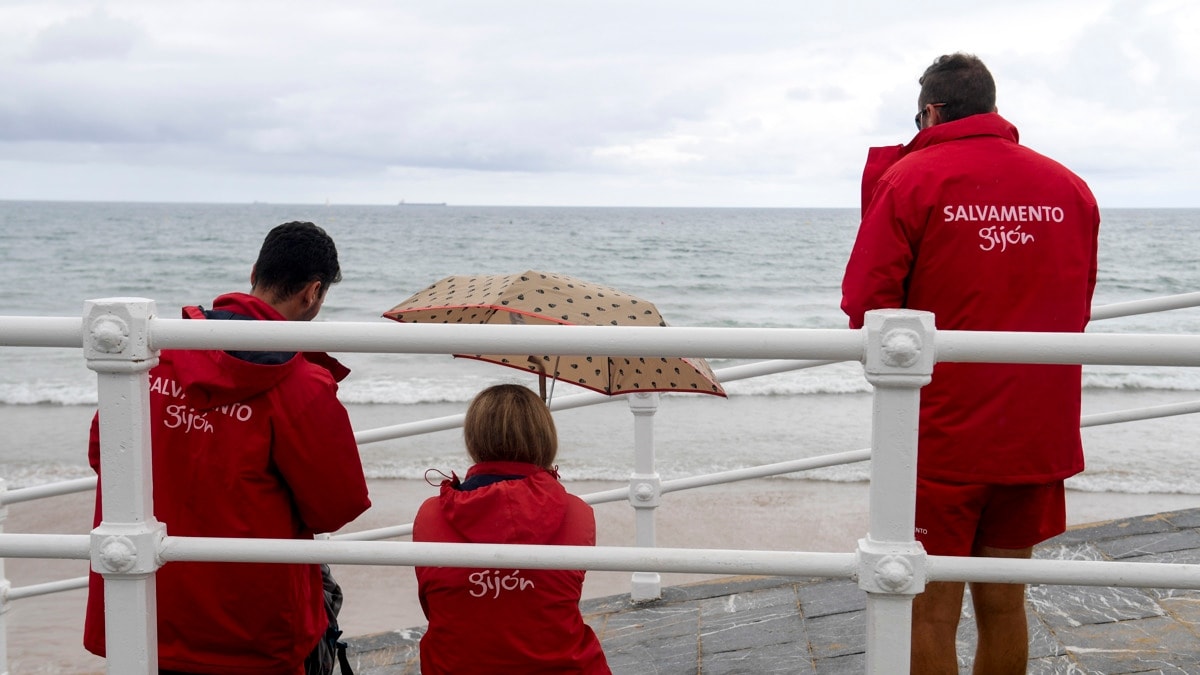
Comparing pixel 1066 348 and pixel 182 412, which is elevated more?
pixel 1066 348

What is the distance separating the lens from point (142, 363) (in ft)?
6.23

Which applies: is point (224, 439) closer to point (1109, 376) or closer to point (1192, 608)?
point (1192, 608)

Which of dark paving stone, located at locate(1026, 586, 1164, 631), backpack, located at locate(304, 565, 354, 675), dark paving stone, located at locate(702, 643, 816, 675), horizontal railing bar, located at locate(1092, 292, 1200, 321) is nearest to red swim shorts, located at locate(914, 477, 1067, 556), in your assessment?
dark paving stone, located at locate(702, 643, 816, 675)

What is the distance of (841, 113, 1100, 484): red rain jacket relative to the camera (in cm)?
238

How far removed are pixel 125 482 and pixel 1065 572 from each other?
173 centimetres

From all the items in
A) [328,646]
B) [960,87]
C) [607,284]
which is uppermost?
[960,87]

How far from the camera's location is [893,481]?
187 centimetres

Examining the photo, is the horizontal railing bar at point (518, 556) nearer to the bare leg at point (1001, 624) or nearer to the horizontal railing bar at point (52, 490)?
the bare leg at point (1001, 624)

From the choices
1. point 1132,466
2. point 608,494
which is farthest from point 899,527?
point 1132,466

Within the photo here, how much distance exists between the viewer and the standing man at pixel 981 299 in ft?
7.80

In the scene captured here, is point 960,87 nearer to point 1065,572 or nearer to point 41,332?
point 1065,572

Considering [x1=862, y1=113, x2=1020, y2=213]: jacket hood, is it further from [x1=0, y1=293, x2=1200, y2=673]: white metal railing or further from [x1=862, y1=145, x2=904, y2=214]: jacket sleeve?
[x1=0, y1=293, x2=1200, y2=673]: white metal railing

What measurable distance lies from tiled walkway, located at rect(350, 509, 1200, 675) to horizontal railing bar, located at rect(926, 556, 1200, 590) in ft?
4.49

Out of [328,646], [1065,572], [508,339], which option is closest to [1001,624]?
[1065,572]
